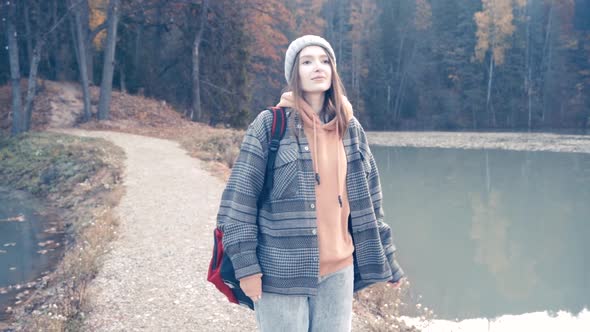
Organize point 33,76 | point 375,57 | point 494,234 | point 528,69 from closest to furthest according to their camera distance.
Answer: point 494,234
point 33,76
point 528,69
point 375,57

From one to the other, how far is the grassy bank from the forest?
8307mm

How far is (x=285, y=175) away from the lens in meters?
2.43

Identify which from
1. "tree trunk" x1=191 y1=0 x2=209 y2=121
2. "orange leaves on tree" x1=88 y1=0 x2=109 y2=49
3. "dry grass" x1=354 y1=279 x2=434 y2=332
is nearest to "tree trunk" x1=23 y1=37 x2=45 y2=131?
"tree trunk" x1=191 y1=0 x2=209 y2=121

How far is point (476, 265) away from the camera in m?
9.28

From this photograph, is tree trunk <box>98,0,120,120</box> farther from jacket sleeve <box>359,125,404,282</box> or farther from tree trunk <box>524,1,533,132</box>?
tree trunk <box>524,1,533,132</box>

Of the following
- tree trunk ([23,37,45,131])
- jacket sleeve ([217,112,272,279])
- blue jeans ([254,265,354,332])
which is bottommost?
blue jeans ([254,265,354,332])

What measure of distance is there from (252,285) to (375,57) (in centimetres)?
4032

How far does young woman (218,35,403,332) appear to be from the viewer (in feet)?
7.91

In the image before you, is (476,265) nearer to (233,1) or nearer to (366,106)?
(233,1)

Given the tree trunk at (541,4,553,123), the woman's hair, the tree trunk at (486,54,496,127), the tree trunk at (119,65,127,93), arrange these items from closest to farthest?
the woman's hair < the tree trunk at (119,65,127,93) < the tree trunk at (541,4,553,123) < the tree trunk at (486,54,496,127)

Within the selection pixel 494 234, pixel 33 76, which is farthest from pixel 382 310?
pixel 33 76

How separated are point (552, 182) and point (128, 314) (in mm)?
15529

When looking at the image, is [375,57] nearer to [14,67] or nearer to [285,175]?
[14,67]

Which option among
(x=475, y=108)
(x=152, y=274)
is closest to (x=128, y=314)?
(x=152, y=274)
